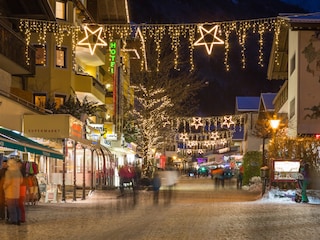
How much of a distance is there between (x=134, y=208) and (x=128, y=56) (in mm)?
39452

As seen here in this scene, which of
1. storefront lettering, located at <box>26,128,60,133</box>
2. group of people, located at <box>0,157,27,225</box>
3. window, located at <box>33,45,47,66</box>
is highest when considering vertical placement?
window, located at <box>33,45,47,66</box>

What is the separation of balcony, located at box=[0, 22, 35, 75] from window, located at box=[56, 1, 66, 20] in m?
7.17

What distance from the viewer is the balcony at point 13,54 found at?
2636cm

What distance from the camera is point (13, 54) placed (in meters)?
28.0

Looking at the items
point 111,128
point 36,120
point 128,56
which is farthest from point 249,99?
point 36,120

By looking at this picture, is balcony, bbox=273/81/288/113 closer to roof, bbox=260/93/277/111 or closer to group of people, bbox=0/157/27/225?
roof, bbox=260/93/277/111

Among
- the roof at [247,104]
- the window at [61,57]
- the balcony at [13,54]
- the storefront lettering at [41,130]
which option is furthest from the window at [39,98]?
Result: the roof at [247,104]

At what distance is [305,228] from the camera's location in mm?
16453

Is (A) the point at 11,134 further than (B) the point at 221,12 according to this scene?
No

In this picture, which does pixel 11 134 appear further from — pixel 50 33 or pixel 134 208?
pixel 50 33

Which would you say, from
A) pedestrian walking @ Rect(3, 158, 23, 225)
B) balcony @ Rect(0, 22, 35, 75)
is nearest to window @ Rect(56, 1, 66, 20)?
balcony @ Rect(0, 22, 35, 75)

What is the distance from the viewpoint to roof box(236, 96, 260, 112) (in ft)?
312

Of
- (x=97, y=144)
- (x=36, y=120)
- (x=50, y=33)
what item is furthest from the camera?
(x=50, y=33)

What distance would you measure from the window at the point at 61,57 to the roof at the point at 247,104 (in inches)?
2320
